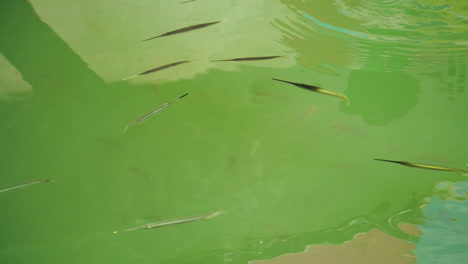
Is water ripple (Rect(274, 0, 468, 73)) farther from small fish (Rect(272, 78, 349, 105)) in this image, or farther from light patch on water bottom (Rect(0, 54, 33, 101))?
light patch on water bottom (Rect(0, 54, 33, 101))

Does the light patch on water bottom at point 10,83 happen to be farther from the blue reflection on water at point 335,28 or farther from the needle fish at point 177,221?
the blue reflection on water at point 335,28

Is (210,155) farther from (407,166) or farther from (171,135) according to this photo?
(407,166)

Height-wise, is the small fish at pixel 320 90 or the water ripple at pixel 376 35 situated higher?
the water ripple at pixel 376 35

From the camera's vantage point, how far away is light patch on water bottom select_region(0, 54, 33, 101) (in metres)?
1.00

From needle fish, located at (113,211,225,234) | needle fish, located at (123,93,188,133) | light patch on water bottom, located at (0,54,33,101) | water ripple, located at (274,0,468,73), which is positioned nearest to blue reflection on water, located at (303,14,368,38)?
water ripple, located at (274,0,468,73)

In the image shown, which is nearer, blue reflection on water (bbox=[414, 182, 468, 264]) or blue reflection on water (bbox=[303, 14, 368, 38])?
blue reflection on water (bbox=[414, 182, 468, 264])

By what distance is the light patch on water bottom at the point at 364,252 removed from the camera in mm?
901

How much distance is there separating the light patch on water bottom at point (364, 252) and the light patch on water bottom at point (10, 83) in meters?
0.78

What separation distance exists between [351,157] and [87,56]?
77 centimetres

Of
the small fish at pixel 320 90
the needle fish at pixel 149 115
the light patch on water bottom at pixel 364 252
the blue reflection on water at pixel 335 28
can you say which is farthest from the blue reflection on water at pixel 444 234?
the needle fish at pixel 149 115

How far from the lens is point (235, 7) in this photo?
1064 millimetres

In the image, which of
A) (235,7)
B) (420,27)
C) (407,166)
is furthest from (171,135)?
(420,27)

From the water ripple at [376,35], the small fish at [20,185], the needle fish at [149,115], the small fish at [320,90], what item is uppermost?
the water ripple at [376,35]

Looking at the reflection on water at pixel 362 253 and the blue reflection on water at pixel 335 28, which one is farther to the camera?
the blue reflection on water at pixel 335 28
